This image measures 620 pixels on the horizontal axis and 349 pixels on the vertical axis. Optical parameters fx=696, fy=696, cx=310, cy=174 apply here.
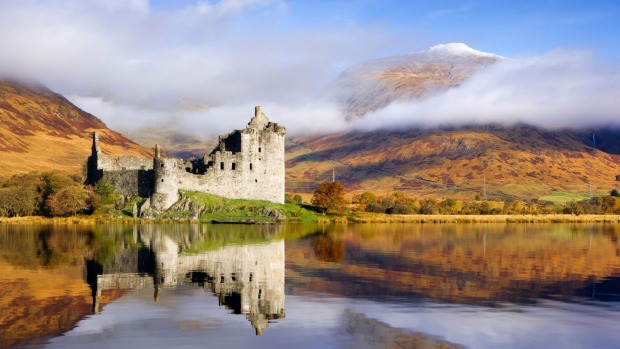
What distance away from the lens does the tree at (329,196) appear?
81812mm

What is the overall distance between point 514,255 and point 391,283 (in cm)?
1512

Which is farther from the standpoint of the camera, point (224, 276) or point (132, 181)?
point (132, 181)

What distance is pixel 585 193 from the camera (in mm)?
179750

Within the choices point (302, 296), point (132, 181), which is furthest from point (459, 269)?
point (132, 181)

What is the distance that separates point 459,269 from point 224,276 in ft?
36.5

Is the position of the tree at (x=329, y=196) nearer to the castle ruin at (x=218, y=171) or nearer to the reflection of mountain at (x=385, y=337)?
the castle ruin at (x=218, y=171)

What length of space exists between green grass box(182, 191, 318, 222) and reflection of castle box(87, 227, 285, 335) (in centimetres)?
3227

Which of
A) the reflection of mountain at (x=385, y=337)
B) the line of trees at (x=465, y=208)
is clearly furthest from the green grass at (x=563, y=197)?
the reflection of mountain at (x=385, y=337)

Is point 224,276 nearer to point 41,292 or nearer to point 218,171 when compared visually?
point 41,292

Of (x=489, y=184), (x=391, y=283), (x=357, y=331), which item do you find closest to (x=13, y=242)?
(x=391, y=283)

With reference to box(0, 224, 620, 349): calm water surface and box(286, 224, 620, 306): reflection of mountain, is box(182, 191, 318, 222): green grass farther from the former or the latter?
box(0, 224, 620, 349): calm water surface

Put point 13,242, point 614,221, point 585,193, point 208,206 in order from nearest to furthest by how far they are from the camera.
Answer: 1. point 13,242
2. point 208,206
3. point 614,221
4. point 585,193

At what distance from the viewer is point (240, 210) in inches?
2953

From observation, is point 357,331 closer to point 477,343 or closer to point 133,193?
point 477,343
